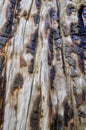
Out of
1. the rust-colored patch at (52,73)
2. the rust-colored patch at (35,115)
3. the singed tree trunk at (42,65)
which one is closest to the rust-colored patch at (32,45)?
the singed tree trunk at (42,65)

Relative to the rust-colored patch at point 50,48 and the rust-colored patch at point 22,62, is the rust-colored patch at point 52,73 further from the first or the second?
the rust-colored patch at point 22,62

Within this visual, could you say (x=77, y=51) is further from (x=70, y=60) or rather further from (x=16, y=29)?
(x=16, y=29)

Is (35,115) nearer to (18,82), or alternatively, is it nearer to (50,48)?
(18,82)

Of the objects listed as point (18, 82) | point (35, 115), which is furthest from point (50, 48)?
point (35, 115)

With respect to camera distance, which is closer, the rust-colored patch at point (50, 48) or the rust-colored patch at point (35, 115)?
the rust-colored patch at point (35, 115)

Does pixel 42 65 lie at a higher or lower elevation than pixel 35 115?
higher

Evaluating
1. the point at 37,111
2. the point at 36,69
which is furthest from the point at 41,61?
the point at 37,111

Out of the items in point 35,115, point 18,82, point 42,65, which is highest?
point 42,65

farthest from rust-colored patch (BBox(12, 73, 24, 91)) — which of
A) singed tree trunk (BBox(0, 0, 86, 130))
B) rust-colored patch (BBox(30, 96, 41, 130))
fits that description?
rust-colored patch (BBox(30, 96, 41, 130))

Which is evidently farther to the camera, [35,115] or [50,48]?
[50,48]

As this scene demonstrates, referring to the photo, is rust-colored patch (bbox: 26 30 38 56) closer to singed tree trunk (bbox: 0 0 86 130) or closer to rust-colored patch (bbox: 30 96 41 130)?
singed tree trunk (bbox: 0 0 86 130)
